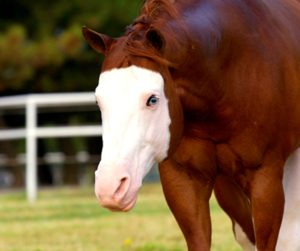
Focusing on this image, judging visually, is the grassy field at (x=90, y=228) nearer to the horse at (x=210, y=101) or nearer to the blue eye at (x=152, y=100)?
the horse at (x=210, y=101)

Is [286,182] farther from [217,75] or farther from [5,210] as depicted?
[5,210]

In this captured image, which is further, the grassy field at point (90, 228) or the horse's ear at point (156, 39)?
the grassy field at point (90, 228)

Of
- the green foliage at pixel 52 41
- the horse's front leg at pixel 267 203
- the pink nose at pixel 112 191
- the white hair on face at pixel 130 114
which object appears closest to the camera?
the pink nose at pixel 112 191

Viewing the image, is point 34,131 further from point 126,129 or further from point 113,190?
A: point 113,190

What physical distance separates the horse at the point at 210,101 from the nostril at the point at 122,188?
0.09 m

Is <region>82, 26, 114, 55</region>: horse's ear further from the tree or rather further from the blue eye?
the tree

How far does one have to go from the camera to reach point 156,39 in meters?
6.05

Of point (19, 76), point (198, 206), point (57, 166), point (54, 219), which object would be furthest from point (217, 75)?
point (57, 166)

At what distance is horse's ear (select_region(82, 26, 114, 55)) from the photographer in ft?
20.4

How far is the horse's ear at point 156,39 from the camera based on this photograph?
237 inches

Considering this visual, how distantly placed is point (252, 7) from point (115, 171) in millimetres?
1491

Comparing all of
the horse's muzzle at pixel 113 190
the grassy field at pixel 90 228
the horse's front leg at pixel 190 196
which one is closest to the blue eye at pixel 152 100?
the horse's muzzle at pixel 113 190

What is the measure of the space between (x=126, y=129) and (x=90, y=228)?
219 inches

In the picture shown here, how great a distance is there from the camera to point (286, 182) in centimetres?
711
